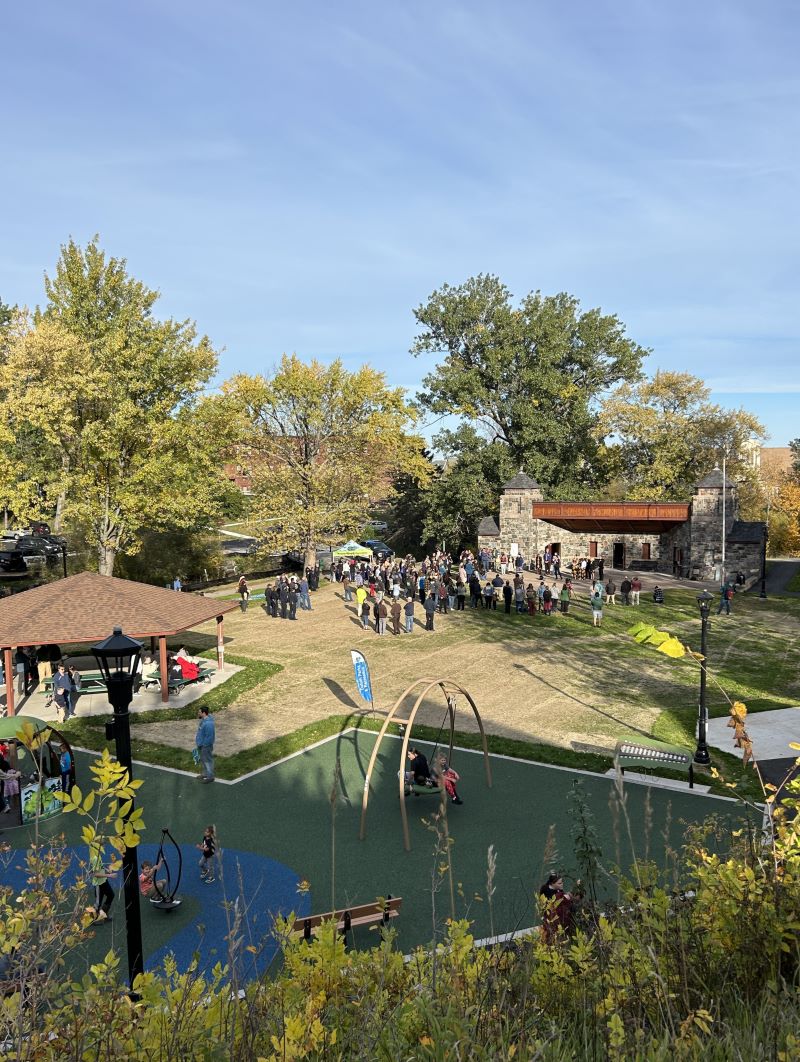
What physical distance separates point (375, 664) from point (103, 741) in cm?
827

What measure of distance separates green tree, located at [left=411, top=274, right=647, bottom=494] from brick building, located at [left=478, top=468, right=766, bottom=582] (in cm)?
625

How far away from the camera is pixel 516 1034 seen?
3.86 m

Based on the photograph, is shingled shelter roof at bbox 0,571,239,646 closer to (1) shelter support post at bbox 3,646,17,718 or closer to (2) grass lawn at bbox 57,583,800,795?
(1) shelter support post at bbox 3,646,17,718

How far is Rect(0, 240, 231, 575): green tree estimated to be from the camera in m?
29.5

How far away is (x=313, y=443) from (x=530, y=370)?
55.2 feet

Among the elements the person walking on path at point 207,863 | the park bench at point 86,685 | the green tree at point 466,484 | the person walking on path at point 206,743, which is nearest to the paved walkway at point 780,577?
the green tree at point 466,484

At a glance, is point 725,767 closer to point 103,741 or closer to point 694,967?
point 694,967

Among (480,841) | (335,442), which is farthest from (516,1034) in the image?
(335,442)

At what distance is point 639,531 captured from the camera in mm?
41750

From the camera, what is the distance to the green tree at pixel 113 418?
29547mm

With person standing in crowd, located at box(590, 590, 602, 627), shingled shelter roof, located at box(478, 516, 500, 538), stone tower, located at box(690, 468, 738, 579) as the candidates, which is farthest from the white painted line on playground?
shingled shelter roof, located at box(478, 516, 500, 538)

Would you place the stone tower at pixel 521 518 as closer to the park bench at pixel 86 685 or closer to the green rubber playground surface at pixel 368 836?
the park bench at pixel 86 685

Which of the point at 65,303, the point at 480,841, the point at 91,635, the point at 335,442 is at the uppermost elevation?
the point at 65,303

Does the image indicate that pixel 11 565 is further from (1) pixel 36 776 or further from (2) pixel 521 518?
(1) pixel 36 776
